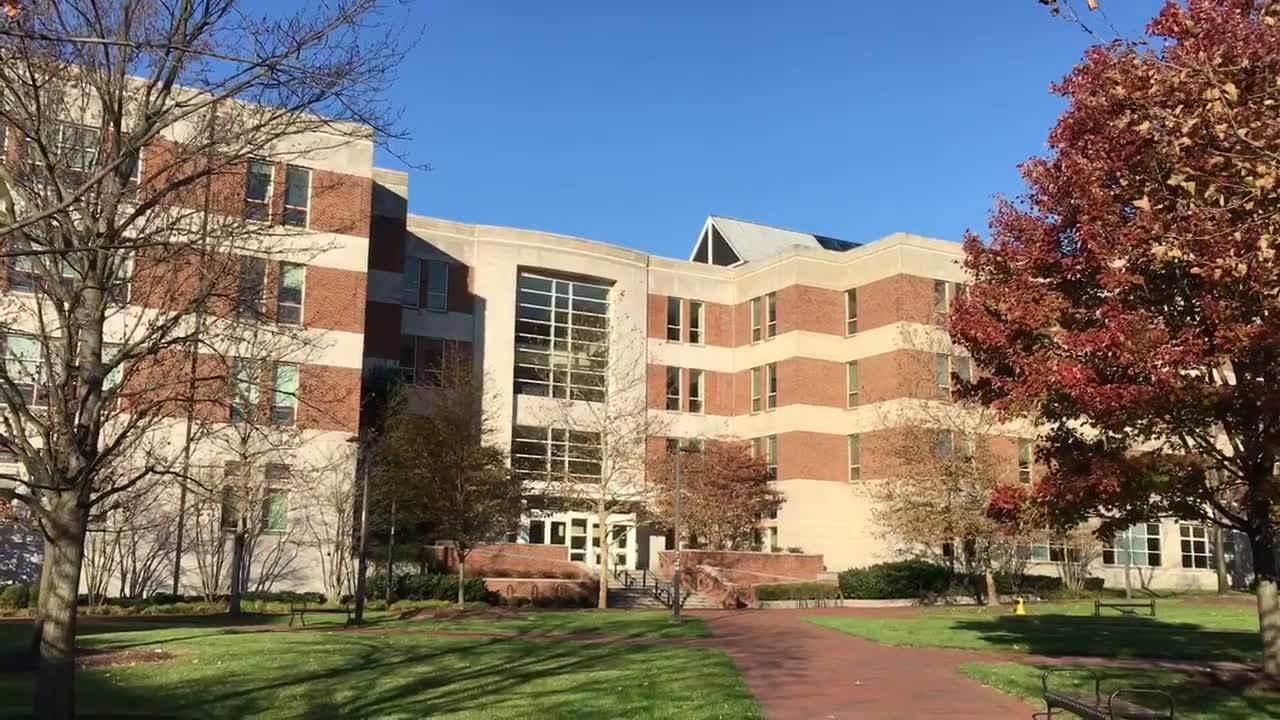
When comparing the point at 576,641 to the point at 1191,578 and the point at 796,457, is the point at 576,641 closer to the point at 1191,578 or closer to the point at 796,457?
the point at 796,457

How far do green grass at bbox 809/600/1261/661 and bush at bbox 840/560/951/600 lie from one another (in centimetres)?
366

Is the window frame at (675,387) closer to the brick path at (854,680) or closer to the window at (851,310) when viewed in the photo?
the window at (851,310)

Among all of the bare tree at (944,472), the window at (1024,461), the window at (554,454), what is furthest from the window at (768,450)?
the window at (1024,461)

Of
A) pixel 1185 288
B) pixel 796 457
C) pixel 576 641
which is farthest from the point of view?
pixel 796 457

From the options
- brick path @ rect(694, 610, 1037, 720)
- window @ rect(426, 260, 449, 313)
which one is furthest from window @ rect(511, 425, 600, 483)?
brick path @ rect(694, 610, 1037, 720)

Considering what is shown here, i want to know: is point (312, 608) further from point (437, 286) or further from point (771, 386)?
point (771, 386)

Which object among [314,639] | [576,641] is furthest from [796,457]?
[314,639]

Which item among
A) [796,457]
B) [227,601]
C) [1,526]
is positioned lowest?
[227,601]

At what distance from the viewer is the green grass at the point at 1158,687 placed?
40.7 feet

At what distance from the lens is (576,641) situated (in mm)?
21719

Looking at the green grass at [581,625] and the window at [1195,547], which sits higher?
the window at [1195,547]

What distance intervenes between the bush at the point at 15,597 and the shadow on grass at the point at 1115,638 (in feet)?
78.8

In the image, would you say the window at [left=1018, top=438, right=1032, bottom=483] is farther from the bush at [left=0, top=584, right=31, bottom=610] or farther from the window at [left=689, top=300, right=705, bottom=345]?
the bush at [left=0, top=584, right=31, bottom=610]

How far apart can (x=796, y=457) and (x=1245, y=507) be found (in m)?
31.9
